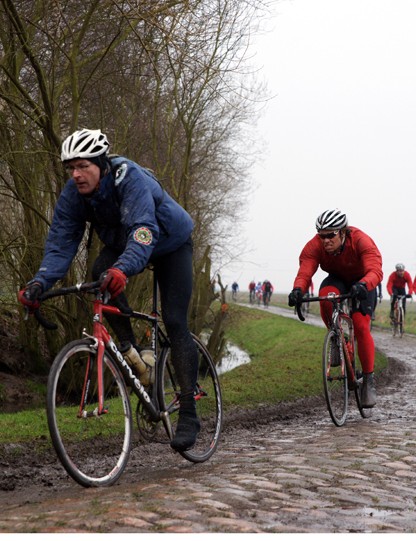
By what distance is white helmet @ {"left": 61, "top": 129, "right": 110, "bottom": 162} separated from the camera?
221 inches

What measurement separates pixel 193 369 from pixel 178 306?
1.82 feet

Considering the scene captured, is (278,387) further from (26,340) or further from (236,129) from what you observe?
(236,129)

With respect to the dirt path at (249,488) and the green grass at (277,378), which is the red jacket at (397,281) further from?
the dirt path at (249,488)

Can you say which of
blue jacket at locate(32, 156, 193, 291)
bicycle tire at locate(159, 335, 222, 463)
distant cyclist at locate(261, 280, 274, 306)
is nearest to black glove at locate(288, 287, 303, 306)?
bicycle tire at locate(159, 335, 222, 463)

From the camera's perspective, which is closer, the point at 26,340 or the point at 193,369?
the point at 193,369

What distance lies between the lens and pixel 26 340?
51.1ft

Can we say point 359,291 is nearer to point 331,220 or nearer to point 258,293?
point 331,220

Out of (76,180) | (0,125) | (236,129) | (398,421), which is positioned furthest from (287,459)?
(236,129)

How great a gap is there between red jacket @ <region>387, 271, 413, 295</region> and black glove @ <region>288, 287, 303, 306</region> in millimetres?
16193

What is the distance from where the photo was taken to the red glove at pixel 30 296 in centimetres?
561

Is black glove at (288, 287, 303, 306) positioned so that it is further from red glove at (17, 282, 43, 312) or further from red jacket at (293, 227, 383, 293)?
red glove at (17, 282, 43, 312)

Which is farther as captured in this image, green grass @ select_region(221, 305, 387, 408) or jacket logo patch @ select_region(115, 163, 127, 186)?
green grass @ select_region(221, 305, 387, 408)

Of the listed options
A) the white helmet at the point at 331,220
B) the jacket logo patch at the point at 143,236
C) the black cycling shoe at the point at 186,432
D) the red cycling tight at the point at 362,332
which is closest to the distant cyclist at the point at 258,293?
the red cycling tight at the point at 362,332

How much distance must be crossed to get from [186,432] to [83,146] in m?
2.19
